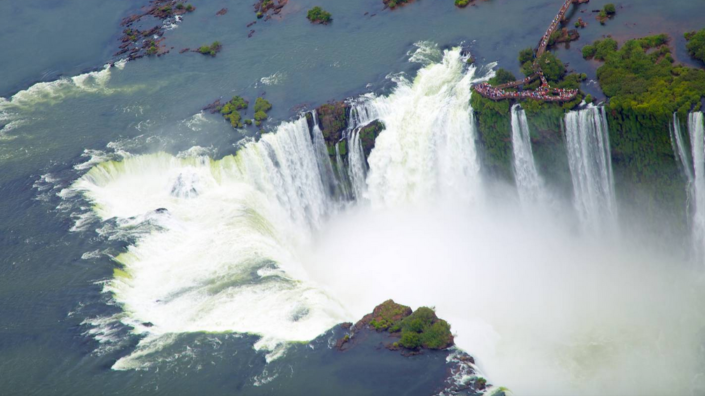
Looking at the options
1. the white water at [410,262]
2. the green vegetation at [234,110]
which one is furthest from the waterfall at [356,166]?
the green vegetation at [234,110]

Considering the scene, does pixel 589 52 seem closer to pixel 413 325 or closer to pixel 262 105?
pixel 262 105

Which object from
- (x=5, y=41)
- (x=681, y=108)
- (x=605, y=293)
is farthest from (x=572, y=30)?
(x=5, y=41)

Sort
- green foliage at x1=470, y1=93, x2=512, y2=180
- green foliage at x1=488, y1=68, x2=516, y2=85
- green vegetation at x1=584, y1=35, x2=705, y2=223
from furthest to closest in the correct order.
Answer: green foliage at x1=488, y1=68, x2=516, y2=85 → green foliage at x1=470, y1=93, x2=512, y2=180 → green vegetation at x1=584, y1=35, x2=705, y2=223

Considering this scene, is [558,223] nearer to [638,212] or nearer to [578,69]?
[638,212]

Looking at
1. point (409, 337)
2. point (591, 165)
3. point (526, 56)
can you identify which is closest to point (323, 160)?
point (526, 56)

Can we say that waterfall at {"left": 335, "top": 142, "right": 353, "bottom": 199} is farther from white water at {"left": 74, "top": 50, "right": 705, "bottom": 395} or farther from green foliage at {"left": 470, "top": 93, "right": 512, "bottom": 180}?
green foliage at {"left": 470, "top": 93, "right": 512, "bottom": 180}

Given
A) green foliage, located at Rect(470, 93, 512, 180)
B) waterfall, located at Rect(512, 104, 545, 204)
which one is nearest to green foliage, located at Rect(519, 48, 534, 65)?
green foliage, located at Rect(470, 93, 512, 180)
